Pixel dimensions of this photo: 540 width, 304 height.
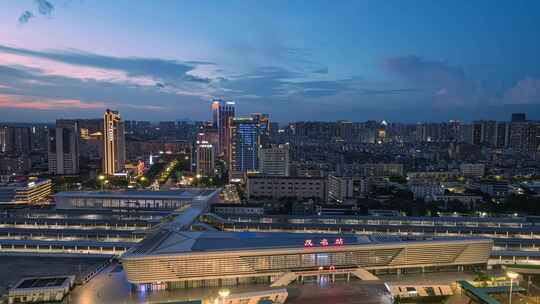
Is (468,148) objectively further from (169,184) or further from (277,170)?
(169,184)

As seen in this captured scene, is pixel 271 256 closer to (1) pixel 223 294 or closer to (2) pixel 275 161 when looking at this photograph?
(1) pixel 223 294

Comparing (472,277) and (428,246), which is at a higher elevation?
(428,246)

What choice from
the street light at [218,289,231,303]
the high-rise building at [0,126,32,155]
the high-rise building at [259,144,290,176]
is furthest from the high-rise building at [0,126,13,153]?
the street light at [218,289,231,303]

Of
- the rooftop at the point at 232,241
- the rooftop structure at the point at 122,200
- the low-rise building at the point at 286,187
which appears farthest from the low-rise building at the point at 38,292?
the low-rise building at the point at 286,187

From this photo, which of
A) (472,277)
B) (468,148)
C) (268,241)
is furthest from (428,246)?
(468,148)

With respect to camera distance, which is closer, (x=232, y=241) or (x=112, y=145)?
(x=232, y=241)

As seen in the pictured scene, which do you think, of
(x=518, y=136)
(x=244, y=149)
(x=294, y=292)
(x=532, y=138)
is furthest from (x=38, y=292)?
(x=518, y=136)

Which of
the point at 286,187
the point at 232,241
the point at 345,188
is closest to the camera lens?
the point at 232,241
